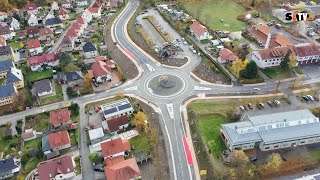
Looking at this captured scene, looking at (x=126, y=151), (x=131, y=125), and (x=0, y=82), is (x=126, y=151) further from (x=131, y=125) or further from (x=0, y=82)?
(x=0, y=82)

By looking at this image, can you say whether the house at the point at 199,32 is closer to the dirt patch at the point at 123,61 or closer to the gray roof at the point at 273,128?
the dirt patch at the point at 123,61

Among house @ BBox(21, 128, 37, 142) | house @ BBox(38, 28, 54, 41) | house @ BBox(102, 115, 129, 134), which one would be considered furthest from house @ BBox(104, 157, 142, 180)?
house @ BBox(38, 28, 54, 41)

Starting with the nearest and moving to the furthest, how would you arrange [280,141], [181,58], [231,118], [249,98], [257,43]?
[280,141] → [231,118] → [249,98] → [181,58] → [257,43]

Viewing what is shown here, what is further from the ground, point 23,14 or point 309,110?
point 23,14

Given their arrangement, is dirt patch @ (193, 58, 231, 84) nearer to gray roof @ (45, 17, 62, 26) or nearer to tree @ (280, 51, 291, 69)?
tree @ (280, 51, 291, 69)

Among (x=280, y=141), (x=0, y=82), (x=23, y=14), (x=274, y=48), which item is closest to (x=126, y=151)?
(x=280, y=141)
